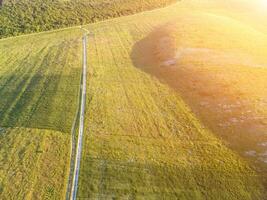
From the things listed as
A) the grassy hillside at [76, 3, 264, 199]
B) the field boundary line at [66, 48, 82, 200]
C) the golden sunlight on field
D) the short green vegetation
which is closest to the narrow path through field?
the field boundary line at [66, 48, 82, 200]

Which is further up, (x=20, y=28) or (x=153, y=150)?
(x=20, y=28)

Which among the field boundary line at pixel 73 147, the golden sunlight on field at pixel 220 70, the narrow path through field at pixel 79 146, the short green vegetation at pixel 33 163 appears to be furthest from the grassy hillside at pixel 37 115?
the golden sunlight on field at pixel 220 70

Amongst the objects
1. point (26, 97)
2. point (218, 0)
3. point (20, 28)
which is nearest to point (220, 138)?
point (26, 97)

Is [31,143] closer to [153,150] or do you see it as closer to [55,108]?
[55,108]

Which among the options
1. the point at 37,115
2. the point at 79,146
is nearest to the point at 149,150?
the point at 79,146

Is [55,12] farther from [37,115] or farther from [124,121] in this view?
[124,121]

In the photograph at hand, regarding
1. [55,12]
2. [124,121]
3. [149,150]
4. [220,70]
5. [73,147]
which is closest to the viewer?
[149,150]

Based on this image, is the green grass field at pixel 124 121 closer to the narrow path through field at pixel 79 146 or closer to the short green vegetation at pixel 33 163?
the short green vegetation at pixel 33 163
